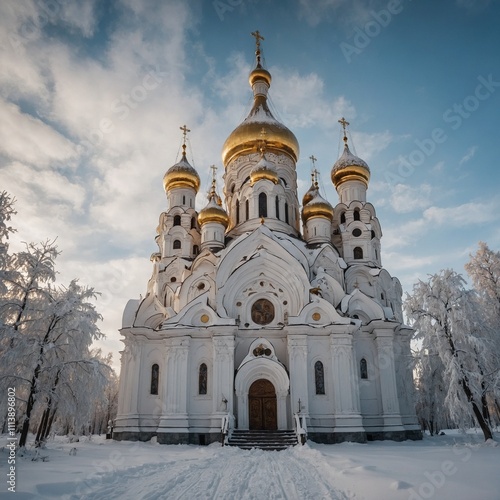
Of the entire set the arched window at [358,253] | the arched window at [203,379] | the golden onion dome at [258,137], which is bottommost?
the arched window at [203,379]

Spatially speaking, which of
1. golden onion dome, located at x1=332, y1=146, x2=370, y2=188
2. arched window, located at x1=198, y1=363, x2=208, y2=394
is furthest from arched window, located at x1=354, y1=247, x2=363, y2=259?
arched window, located at x1=198, y1=363, x2=208, y2=394

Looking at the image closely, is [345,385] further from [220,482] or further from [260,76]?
[260,76]

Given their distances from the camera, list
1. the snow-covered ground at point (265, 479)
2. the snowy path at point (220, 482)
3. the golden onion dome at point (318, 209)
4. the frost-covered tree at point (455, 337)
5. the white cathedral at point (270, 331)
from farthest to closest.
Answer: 1. the golden onion dome at point (318, 209)
2. the white cathedral at point (270, 331)
3. the frost-covered tree at point (455, 337)
4. the snowy path at point (220, 482)
5. the snow-covered ground at point (265, 479)

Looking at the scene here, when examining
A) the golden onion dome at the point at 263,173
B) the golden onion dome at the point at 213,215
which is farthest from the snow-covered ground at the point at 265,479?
the golden onion dome at the point at 263,173

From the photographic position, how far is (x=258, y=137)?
31156mm

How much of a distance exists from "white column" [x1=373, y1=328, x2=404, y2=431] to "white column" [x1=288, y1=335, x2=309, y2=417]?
4068mm

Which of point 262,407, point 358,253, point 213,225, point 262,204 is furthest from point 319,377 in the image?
point 262,204

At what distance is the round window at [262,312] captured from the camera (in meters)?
23.8

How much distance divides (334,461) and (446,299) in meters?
8.06

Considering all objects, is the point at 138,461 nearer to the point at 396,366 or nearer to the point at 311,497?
the point at 311,497

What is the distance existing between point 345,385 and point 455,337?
264 inches

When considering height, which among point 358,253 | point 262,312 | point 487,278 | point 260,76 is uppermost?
point 260,76

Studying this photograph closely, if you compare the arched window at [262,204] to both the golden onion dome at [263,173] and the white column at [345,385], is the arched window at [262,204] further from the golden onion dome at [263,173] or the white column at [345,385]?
the white column at [345,385]

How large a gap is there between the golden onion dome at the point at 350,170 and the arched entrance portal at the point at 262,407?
15.1 metres
